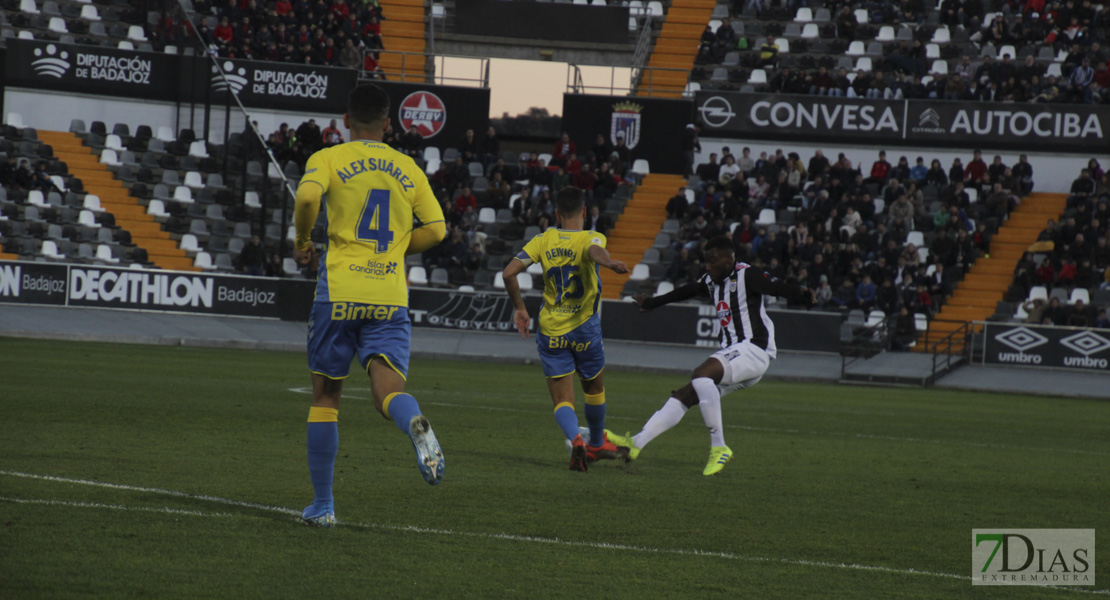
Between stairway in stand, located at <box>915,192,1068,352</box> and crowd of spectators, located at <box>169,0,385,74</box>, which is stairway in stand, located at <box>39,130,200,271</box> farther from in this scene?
stairway in stand, located at <box>915,192,1068,352</box>

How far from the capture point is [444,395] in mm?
16922

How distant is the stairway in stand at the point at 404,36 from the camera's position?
3969 cm

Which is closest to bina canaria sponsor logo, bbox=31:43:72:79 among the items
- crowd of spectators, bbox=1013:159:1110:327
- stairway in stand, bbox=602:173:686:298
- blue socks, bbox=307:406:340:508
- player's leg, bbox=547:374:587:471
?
stairway in stand, bbox=602:173:686:298

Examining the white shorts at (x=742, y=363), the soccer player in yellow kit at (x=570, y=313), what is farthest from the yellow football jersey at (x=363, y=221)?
the white shorts at (x=742, y=363)

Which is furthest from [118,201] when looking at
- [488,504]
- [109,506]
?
[109,506]

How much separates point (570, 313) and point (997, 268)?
25.9 m

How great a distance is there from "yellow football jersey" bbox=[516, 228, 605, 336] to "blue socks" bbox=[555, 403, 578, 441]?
594 mm

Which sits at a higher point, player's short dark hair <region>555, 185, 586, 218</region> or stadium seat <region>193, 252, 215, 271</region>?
player's short dark hair <region>555, 185, 586, 218</region>

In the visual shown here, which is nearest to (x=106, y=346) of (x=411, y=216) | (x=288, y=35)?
(x=288, y=35)

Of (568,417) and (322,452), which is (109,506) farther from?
(568,417)

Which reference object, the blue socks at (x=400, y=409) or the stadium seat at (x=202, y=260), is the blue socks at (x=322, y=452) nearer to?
the blue socks at (x=400, y=409)

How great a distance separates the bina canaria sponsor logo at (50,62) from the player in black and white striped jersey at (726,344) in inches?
1166

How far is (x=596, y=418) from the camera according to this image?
392 inches

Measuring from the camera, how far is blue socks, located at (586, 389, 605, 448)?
9906 millimetres
